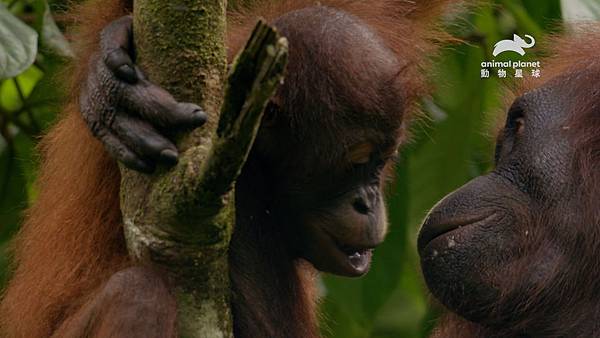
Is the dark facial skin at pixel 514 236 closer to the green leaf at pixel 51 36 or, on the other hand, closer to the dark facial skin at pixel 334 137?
the dark facial skin at pixel 334 137

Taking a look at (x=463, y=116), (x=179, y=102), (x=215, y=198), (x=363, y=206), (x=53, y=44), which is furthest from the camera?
(x=463, y=116)

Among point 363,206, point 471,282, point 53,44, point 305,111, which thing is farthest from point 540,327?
point 53,44

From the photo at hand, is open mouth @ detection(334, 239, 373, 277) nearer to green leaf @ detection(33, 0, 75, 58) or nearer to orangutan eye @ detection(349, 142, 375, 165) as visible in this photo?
orangutan eye @ detection(349, 142, 375, 165)

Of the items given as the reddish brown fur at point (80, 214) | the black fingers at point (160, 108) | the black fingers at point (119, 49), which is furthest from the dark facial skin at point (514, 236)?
the black fingers at point (119, 49)

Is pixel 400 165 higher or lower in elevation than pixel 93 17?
lower

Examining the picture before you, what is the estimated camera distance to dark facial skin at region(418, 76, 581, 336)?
11.0ft

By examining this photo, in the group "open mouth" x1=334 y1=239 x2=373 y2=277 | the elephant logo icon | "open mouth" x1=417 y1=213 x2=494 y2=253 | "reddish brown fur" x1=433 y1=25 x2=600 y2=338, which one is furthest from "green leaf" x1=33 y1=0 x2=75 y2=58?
"reddish brown fur" x1=433 y1=25 x2=600 y2=338

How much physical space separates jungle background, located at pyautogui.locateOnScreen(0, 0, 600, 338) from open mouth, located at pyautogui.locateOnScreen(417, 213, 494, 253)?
88 cm

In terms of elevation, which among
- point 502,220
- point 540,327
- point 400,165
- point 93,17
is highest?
point 93,17

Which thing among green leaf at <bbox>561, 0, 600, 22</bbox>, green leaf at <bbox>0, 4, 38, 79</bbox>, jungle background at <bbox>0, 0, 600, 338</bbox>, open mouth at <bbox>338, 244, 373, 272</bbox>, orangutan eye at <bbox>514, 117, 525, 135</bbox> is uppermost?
orangutan eye at <bbox>514, 117, 525, 135</bbox>

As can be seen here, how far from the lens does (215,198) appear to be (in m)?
2.91

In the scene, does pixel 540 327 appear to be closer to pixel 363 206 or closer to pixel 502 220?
pixel 502 220

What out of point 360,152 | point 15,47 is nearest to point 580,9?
point 360,152

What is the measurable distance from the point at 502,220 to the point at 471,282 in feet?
0.56
